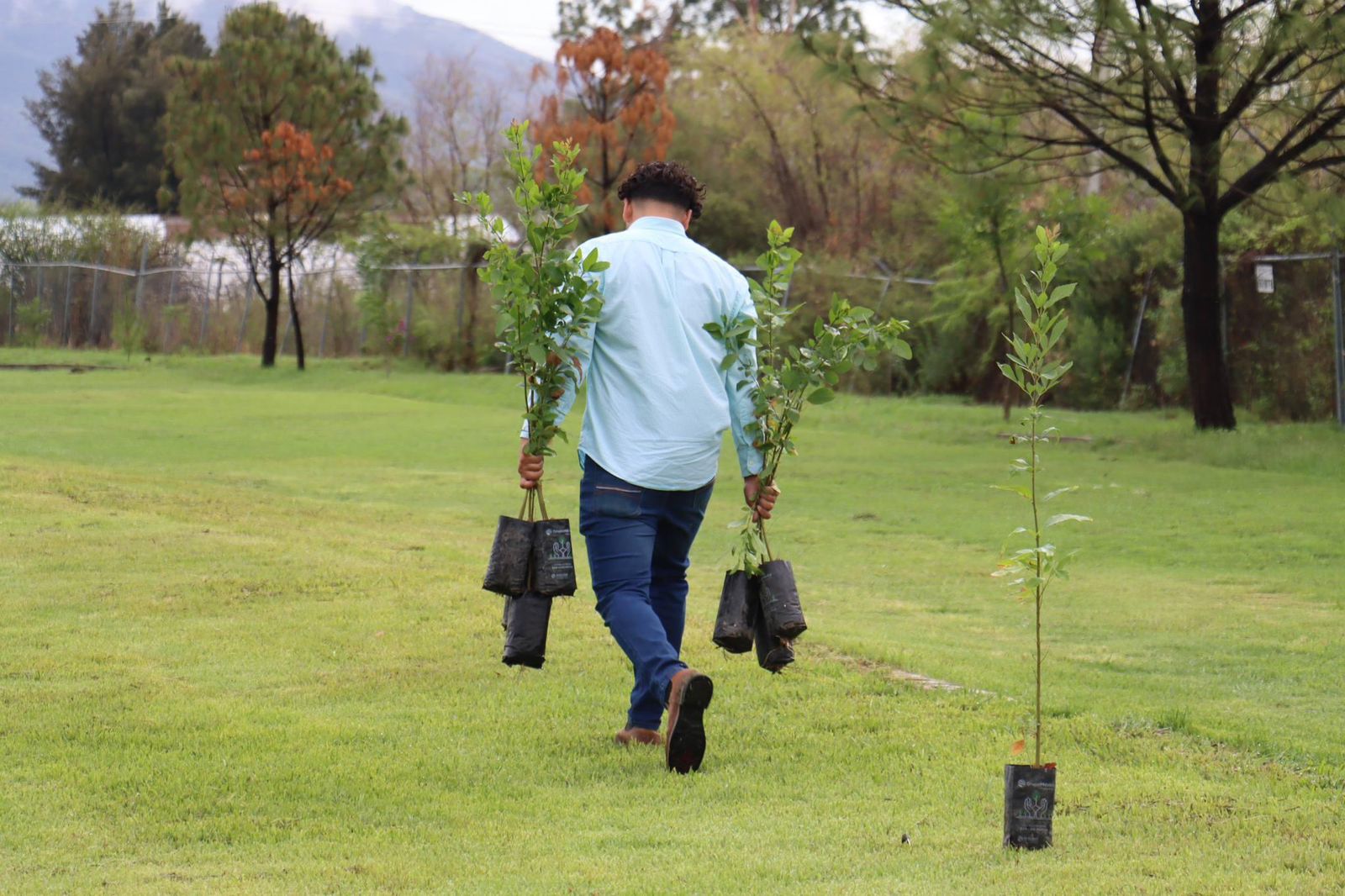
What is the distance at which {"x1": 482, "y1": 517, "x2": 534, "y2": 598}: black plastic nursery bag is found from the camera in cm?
539

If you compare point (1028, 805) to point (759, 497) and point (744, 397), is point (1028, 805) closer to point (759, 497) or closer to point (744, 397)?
point (759, 497)

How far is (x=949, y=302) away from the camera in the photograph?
1059 inches

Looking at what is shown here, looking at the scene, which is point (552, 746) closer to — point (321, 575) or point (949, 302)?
point (321, 575)

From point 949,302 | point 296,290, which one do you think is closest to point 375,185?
point 296,290

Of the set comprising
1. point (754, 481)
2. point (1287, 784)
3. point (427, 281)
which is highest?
point (427, 281)

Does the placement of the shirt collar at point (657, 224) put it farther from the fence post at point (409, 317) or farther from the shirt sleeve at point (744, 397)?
the fence post at point (409, 317)

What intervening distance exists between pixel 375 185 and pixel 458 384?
310 inches

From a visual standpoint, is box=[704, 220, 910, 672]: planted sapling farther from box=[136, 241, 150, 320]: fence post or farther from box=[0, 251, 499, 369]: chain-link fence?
box=[136, 241, 150, 320]: fence post

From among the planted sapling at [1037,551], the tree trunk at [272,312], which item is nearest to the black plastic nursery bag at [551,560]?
the planted sapling at [1037,551]

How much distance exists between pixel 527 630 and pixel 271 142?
2911 cm

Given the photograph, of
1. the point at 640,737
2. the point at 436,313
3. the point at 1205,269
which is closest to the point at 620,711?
the point at 640,737

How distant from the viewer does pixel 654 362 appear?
17.3 ft

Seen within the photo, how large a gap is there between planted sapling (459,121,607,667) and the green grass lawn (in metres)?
0.55

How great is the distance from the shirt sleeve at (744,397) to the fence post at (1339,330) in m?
15.9
